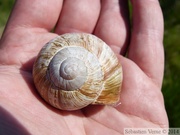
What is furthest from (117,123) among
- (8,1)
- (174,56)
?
(8,1)

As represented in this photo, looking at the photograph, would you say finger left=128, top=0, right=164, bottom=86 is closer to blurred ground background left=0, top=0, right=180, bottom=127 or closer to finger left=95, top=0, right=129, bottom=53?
finger left=95, top=0, right=129, bottom=53

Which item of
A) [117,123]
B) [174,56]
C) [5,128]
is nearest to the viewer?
[5,128]

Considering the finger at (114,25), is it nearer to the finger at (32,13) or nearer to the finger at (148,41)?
the finger at (148,41)

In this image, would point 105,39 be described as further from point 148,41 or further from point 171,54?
point 171,54

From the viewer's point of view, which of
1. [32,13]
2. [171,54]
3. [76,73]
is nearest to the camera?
[76,73]

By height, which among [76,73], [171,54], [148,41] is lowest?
[171,54]

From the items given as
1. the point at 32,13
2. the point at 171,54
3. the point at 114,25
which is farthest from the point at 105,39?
the point at 171,54

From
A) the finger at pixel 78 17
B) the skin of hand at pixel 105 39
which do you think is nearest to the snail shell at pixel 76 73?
the skin of hand at pixel 105 39

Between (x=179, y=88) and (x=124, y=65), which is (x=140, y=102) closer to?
(x=124, y=65)
